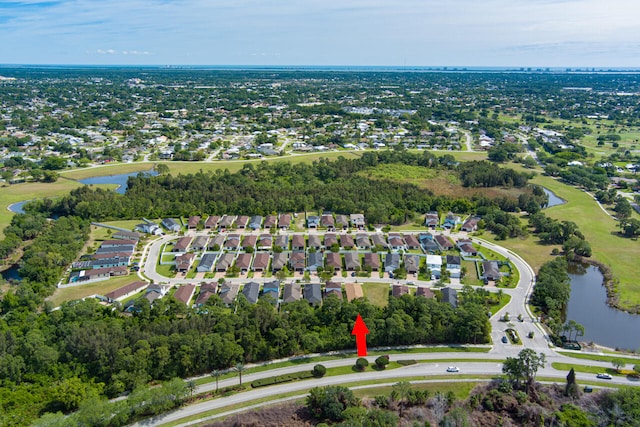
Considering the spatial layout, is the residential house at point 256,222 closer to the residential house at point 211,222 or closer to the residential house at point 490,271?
the residential house at point 211,222

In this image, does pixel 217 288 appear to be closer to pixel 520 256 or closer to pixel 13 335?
pixel 13 335

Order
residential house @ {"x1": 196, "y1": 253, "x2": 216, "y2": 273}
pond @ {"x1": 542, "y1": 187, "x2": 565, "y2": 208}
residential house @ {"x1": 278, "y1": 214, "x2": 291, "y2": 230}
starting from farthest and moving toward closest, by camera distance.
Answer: pond @ {"x1": 542, "y1": 187, "x2": 565, "y2": 208}
residential house @ {"x1": 278, "y1": 214, "x2": 291, "y2": 230}
residential house @ {"x1": 196, "y1": 253, "x2": 216, "y2": 273}

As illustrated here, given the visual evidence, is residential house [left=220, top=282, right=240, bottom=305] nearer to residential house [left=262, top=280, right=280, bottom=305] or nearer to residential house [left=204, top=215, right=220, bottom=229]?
residential house [left=262, top=280, right=280, bottom=305]

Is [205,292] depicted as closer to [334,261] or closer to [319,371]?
[334,261]

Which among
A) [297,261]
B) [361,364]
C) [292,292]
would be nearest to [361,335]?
[361,364]

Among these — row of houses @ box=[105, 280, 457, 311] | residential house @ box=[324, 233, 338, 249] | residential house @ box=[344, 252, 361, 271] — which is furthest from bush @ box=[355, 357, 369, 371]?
residential house @ box=[324, 233, 338, 249]

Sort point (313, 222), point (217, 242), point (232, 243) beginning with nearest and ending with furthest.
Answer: point (232, 243) → point (217, 242) → point (313, 222)

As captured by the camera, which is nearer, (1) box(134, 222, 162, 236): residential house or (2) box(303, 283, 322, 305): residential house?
(2) box(303, 283, 322, 305): residential house
